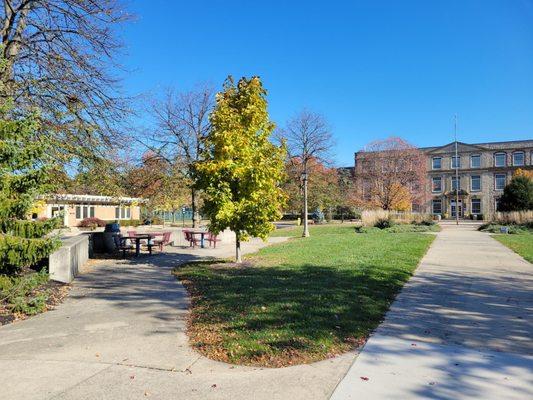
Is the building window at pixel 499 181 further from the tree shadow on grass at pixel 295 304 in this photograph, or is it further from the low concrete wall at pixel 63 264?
the low concrete wall at pixel 63 264

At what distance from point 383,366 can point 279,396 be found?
4.13 ft

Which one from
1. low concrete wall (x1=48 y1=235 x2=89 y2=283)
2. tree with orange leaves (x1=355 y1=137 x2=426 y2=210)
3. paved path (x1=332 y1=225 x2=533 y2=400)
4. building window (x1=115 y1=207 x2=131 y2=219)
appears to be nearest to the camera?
paved path (x1=332 y1=225 x2=533 y2=400)

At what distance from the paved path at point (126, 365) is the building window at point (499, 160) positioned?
77.8 metres

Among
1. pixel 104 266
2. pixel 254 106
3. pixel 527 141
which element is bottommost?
pixel 104 266

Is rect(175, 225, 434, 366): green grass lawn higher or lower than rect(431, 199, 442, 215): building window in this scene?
lower

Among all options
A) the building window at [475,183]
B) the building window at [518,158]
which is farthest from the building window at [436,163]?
the building window at [518,158]

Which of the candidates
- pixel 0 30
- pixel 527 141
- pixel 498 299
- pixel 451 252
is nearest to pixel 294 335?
pixel 498 299

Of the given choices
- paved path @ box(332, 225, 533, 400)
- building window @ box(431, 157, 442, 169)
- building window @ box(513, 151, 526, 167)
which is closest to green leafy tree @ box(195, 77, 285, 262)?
paved path @ box(332, 225, 533, 400)

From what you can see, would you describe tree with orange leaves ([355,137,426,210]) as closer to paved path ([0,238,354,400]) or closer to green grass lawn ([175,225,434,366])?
green grass lawn ([175,225,434,366])

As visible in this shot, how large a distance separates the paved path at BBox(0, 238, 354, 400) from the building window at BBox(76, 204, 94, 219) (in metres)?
47.0

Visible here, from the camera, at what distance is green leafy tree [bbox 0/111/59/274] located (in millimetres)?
6559

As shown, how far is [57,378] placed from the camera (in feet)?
14.3

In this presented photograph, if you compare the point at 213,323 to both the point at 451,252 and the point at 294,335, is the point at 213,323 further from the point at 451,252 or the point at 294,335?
the point at 451,252

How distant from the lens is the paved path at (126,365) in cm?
399
